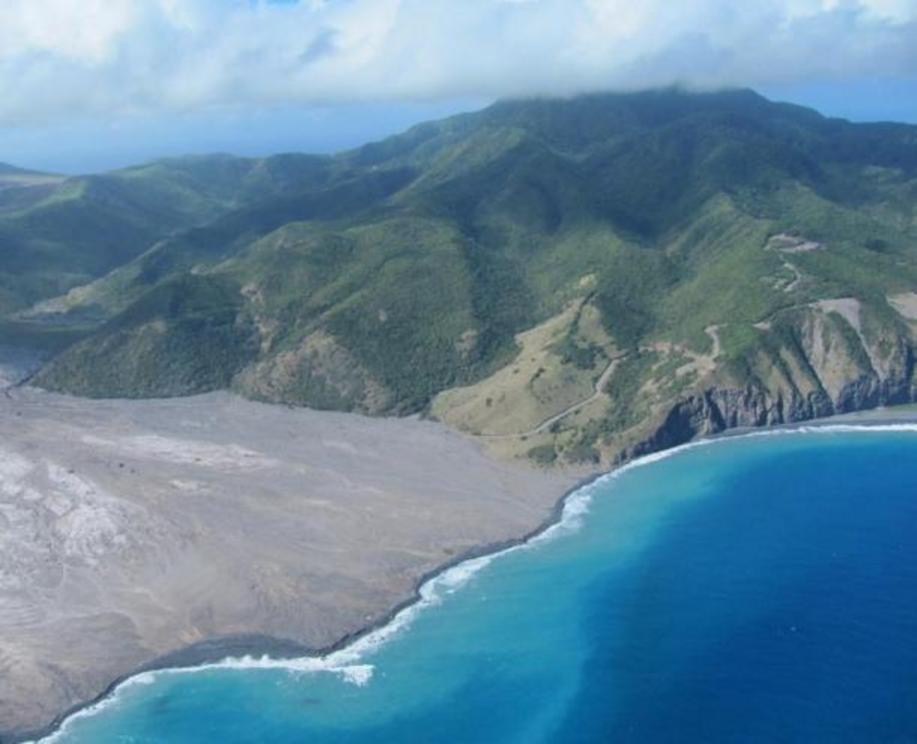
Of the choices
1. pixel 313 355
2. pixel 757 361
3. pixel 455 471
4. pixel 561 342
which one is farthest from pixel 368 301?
pixel 757 361

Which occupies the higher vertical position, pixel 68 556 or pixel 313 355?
pixel 313 355

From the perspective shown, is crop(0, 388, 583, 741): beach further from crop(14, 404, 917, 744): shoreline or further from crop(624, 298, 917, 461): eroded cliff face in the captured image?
crop(624, 298, 917, 461): eroded cliff face

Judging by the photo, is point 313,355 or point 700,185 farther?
point 700,185

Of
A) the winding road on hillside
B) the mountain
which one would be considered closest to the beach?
the winding road on hillside

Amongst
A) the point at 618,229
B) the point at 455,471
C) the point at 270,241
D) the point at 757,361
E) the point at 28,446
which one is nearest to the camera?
the point at 455,471

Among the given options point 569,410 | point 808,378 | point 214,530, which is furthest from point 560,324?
point 214,530

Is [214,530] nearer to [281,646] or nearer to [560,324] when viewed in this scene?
[281,646]

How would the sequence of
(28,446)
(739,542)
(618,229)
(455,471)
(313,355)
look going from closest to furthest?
1. (739,542)
2. (455,471)
3. (28,446)
4. (313,355)
5. (618,229)

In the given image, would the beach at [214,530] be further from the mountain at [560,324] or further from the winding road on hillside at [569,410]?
the mountain at [560,324]

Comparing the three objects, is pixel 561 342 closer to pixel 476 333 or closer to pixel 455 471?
pixel 476 333
